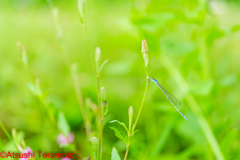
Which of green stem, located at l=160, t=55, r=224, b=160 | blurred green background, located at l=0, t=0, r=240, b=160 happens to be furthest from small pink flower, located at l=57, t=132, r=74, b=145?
green stem, located at l=160, t=55, r=224, b=160

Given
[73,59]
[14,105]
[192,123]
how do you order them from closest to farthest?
[192,123]
[14,105]
[73,59]

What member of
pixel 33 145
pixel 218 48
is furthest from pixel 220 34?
pixel 218 48

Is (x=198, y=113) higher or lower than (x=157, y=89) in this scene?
lower

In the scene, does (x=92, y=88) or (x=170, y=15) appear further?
(x=92, y=88)

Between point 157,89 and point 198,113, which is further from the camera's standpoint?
point 157,89

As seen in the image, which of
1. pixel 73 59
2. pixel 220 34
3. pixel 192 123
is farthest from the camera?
pixel 73 59

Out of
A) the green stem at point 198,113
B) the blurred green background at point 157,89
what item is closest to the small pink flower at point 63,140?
the blurred green background at point 157,89

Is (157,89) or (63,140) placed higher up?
(157,89)

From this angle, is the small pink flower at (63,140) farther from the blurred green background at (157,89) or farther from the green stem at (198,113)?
the green stem at (198,113)

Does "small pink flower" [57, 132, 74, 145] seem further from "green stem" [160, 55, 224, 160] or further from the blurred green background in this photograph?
"green stem" [160, 55, 224, 160]

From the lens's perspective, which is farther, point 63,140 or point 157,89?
point 157,89

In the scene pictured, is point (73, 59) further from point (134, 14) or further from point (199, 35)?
point (199, 35)
